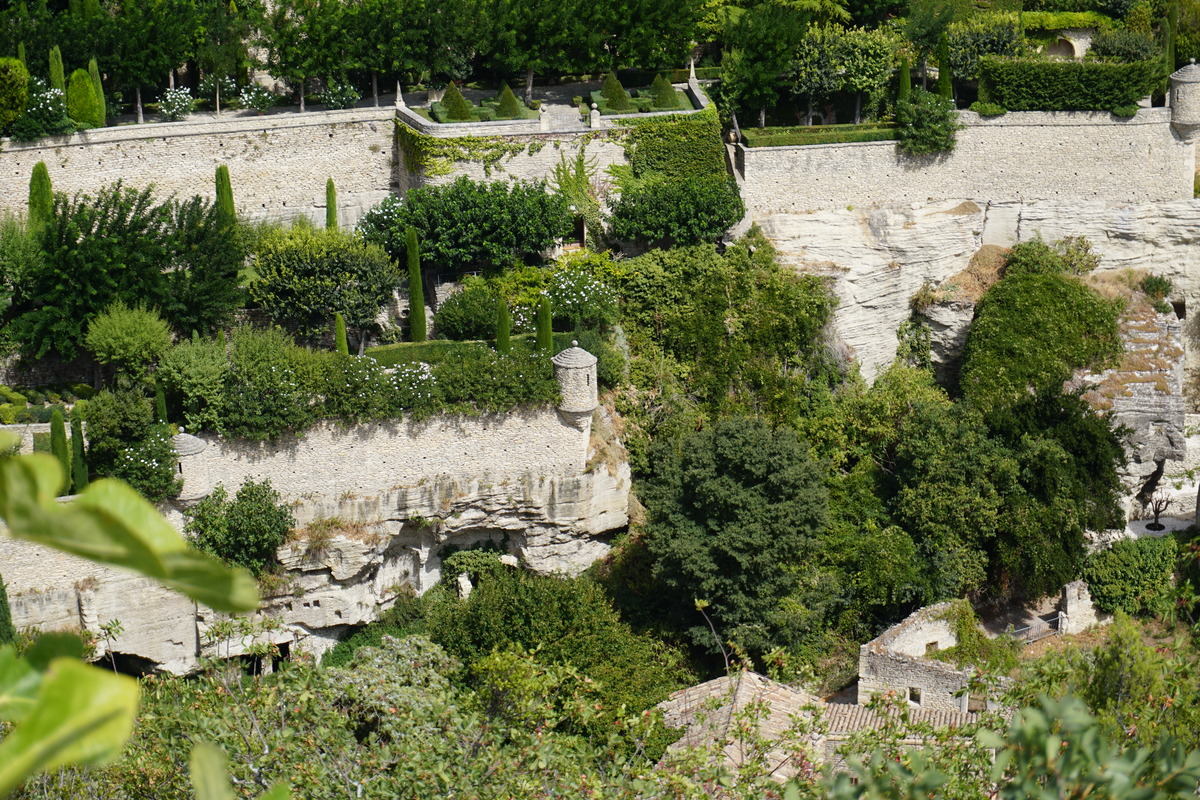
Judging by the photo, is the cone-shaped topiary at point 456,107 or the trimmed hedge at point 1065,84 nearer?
the cone-shaped topiary at point 456,107

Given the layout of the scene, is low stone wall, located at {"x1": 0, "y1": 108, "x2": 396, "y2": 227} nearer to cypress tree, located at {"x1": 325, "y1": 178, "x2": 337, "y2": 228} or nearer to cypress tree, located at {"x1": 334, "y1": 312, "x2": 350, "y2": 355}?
cypress tree, located at {"x1": 325, "y1": 178, "x2": 337, "y2": 228}

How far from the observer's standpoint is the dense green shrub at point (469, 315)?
25.2 m

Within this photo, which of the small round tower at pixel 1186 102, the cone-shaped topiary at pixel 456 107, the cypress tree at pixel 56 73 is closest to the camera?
the cypress tree at pixel 56 73

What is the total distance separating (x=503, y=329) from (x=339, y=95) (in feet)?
27.6

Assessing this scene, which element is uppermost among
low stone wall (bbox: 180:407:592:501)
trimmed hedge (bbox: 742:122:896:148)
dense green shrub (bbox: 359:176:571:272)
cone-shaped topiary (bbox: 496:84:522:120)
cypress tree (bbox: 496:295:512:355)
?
cone-shaped topiary (bbox: 496:84:522:120)

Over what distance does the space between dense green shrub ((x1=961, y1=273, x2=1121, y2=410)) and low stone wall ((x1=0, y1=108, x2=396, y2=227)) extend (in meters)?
12.5

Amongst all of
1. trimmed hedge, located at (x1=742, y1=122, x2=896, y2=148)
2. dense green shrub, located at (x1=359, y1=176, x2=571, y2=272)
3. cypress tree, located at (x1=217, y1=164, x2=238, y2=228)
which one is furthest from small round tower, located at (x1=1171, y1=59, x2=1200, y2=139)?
cypress tree, located at (x1=217, y1=164, x2=238, y2=228)

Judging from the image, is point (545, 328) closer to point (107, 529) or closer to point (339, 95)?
point (339, 95)

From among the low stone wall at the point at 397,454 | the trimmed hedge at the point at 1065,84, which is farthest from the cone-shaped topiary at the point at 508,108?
the trimmed hedge at the point at 1065,84

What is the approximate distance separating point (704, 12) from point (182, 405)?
51.2 feet

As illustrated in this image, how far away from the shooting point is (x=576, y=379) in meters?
24.3

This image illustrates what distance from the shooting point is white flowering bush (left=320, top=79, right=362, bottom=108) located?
2977cm

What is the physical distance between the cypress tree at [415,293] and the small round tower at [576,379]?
2688 mm

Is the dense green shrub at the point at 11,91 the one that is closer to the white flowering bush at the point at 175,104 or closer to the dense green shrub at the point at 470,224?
the white flowering bush at the point at 175,104
